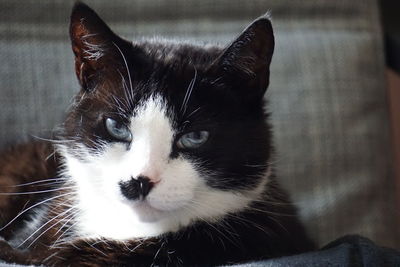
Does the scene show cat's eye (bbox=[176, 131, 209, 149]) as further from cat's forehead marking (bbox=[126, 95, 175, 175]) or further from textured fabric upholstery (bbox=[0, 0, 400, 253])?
textured fabric upholstery (bbox=[0, 0, 400, 253])

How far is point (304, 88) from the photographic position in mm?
1535

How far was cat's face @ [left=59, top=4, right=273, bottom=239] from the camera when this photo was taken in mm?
933

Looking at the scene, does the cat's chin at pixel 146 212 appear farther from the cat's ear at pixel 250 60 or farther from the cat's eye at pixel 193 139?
the cat's ear at pixel 250 60

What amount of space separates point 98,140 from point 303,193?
2.30 ft

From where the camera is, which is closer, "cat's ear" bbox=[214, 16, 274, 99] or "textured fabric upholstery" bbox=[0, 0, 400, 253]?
"cat's ear" bbox=[214, 16, 274, 99]

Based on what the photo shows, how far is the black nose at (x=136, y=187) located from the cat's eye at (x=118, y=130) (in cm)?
8

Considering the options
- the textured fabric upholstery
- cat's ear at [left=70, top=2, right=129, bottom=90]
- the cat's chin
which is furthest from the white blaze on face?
the textured fabric upholstery

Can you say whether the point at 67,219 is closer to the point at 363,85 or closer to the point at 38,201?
the point at 38,201

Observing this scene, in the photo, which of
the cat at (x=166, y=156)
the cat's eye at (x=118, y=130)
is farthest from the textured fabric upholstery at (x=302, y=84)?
the cat's eye at (x=118, y=130)

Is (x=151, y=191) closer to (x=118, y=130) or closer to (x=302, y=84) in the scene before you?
(x=118, y=130)

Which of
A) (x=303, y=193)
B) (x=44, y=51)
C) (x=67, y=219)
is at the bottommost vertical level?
(x=303, y=193)

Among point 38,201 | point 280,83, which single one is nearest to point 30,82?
point 38,201

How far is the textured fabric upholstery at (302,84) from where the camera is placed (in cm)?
148

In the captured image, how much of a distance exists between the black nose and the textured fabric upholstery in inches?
24.3
